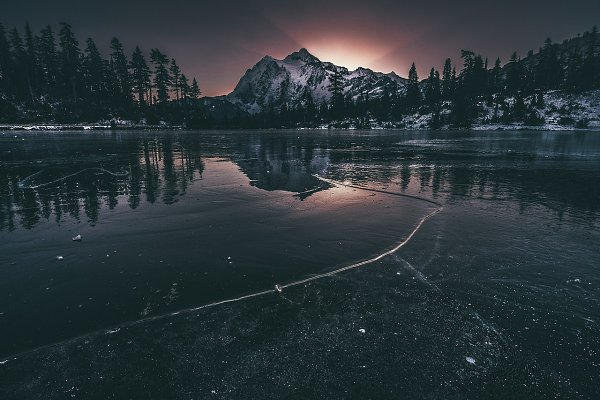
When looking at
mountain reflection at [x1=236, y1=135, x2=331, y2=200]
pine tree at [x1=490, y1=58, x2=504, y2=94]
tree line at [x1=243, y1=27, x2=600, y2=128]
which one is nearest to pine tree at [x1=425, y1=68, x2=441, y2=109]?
tree line at [x1=243, y1=27, x2=600, y2=128]

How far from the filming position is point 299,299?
199 inches

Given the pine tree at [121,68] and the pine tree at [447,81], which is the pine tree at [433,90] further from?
the pine tree at [121,68]

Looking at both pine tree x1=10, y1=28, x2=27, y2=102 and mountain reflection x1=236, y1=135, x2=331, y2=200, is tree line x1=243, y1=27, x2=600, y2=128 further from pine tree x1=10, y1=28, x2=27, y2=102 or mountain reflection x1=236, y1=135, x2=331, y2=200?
mountain reflection x1=236, y1=135, x2=331, y2=200

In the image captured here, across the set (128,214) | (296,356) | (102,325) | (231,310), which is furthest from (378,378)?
(128,214)

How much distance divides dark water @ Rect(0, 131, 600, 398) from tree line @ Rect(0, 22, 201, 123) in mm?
98937

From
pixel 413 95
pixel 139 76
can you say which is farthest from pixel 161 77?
pixel 413 95

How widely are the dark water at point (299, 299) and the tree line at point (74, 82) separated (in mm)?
98937

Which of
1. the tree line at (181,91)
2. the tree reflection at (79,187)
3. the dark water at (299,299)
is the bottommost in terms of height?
the dark water at (299,299)

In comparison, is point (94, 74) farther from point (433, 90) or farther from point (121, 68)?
point (433, 90)

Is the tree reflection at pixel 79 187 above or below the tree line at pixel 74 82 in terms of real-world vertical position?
below

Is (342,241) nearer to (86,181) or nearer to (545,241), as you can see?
(545,241)

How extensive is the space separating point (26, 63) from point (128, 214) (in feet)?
367

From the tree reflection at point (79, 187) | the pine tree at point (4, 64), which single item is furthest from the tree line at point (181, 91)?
the tree reflection at point (79, 187)

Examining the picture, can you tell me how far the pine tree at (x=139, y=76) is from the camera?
368 ft
